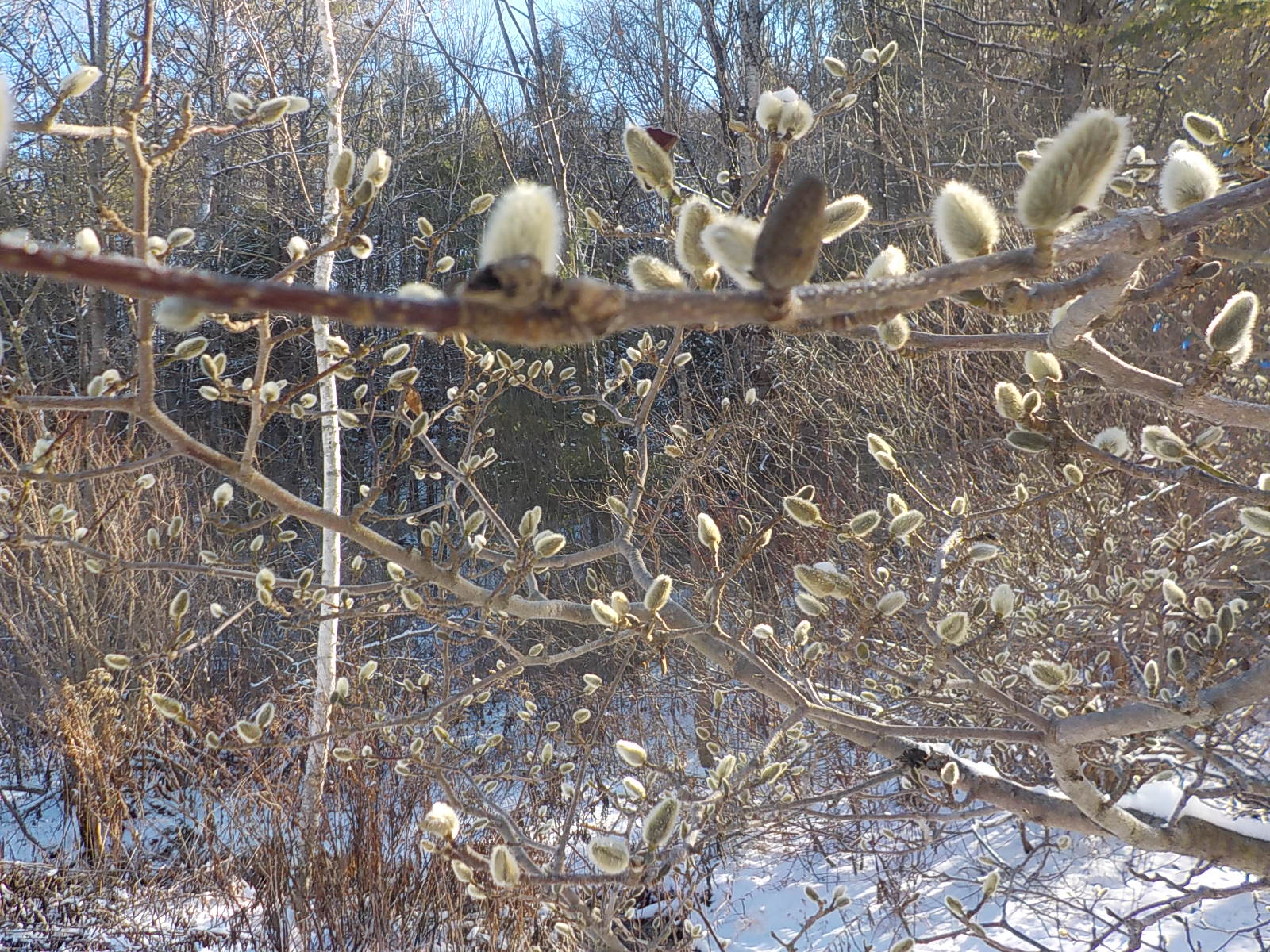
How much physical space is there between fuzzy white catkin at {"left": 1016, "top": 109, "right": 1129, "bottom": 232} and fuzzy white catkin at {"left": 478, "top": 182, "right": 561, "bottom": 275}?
0.36m

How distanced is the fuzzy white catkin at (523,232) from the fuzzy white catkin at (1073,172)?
36cm

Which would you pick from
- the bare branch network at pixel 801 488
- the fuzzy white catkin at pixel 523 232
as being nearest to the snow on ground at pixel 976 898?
the bare branch network at pixel 801 488

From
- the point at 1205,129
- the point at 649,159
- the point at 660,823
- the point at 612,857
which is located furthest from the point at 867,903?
the point at 649,159

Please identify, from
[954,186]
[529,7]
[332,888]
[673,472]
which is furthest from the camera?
[673,472]

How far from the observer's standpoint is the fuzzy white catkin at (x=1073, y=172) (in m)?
0.62

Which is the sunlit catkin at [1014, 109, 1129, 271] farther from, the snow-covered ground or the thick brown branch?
the snow-covered ground

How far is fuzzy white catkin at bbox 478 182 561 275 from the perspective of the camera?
1.38ft

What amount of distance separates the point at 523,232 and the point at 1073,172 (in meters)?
0.40

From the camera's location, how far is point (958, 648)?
1.80m

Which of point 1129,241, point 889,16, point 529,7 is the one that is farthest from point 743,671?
point 889,16

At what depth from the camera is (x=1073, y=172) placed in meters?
0.62

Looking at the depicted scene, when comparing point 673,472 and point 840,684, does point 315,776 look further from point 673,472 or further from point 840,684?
point 673,472

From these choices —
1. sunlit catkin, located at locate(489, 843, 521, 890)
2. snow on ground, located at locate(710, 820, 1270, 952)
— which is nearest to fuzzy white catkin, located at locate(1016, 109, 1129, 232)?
sunlit catkin, located at locate(489, 843, 521, 890)

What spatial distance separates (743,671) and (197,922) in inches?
145
